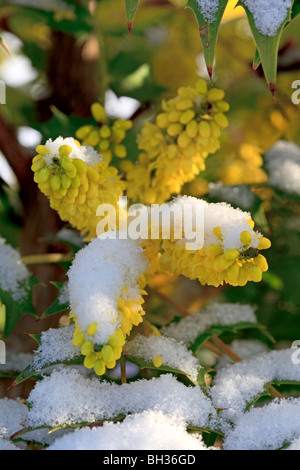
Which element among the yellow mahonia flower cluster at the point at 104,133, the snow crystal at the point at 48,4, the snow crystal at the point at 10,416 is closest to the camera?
the snow crystal at the point at 10,416

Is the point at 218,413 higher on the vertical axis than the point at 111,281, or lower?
lower

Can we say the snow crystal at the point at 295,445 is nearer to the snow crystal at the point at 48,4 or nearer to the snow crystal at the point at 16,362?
the snow crystal at the point at 16,362

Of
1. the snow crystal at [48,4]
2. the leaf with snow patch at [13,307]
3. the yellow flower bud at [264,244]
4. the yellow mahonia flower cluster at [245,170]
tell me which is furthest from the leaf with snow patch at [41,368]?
the snow crystal at [48,4]

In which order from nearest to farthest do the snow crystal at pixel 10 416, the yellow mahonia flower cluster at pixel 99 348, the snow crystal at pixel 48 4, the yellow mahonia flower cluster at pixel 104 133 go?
the yellow mahonia flower cluster at pixel 99 348, the snow crystal at pixel 10 416, the yellow mahonia flower cluster at pixel 104 133, the snow crystal at pixel 48 4
